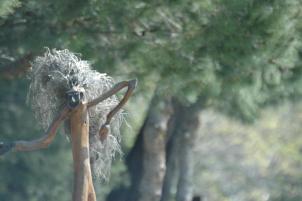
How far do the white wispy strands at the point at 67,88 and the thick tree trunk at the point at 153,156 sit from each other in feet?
29.2

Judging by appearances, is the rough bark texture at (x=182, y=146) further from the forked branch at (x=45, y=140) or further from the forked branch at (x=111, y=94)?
the forked branch at (x=45, y=140)

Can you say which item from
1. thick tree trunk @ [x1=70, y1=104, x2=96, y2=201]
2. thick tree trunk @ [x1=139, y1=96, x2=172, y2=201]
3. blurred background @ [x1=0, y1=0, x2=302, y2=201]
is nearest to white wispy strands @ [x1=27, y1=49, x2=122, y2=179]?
thick tree trunk @ [x1=70, y1=104, x2=96, y2=201]

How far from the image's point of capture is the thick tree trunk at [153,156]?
19859mm

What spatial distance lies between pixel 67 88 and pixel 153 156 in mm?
9850

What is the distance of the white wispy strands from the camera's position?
10.4 meters

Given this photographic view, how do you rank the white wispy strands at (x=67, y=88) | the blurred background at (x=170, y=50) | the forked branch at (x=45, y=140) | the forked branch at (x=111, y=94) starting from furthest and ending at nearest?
the blurred background at (x=170, y=50) < the white wispy strands at (x=67, y=88) < the forked branch at (x=111, y=94) < the forked branch at (x=45, y=140)

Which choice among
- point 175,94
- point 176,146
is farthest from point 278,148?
point 175,94

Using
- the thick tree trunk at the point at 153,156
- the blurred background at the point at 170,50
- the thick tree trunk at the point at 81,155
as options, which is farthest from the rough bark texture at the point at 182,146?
the thick tree trunk at the point at 81,155

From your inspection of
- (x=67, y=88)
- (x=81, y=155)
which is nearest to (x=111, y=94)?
(x=67, y=88)

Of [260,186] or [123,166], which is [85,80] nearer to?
[123,166]

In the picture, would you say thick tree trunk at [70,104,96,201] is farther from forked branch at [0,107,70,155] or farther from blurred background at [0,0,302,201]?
blurred background at [0,0,302,201]

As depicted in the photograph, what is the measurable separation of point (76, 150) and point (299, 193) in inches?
480

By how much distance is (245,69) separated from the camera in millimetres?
14508

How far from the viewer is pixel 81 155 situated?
10039mm
